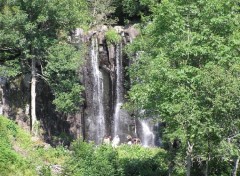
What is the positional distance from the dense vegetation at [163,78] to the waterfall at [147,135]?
3.11 meters

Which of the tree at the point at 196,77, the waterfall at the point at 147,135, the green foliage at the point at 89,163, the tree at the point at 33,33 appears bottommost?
the green foliage at the point at 89,163

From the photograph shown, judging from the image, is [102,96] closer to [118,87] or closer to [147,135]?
[118,87]

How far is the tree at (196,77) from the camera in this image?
1385 centimetres

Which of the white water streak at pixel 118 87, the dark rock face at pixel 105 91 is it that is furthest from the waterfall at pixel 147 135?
the white water streak at pixel 118 87

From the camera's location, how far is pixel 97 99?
32.5 metres

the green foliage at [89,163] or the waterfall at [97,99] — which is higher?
the waterfall at [97,99]

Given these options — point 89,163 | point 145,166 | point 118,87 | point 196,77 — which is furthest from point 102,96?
point 196,77

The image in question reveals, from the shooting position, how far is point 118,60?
32.8 m

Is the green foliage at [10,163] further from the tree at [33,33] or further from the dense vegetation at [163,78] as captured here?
the tree at [33,33]

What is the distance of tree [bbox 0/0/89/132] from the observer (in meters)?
24.7

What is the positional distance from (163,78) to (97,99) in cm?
1671

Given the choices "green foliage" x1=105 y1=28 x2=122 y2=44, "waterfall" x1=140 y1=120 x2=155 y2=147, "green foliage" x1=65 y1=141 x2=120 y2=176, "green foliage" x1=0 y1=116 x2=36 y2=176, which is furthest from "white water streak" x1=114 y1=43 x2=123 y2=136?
"green foliage" x1=0 y1=116 x2=36 y2=176

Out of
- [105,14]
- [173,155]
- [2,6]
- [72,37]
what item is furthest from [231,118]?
[105,14]

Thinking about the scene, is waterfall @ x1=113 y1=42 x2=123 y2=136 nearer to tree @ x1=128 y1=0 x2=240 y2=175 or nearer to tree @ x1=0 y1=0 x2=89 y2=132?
tree @ x1=0 y1=0 x2=89 y2=132
